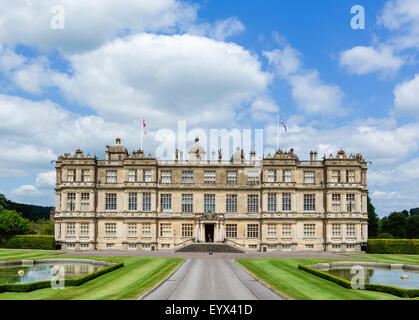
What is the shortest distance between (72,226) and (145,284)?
41.6 meters

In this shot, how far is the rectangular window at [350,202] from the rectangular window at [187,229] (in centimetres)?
2587

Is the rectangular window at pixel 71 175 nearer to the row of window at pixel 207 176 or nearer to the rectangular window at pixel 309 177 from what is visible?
the row of window at pixel 207 176

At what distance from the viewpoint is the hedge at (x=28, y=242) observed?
65.4 metres

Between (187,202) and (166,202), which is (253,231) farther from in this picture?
(166,202)

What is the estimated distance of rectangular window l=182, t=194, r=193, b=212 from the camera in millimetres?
69125

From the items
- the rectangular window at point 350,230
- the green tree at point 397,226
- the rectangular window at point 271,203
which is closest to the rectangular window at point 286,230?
the rectangular window at point 271,203

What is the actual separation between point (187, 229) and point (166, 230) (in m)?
3.48

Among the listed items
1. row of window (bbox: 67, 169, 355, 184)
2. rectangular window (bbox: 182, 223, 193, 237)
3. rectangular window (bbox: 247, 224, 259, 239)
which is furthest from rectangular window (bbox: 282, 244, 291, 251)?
rectangular window (bbox: 182, 223, 193, 237)

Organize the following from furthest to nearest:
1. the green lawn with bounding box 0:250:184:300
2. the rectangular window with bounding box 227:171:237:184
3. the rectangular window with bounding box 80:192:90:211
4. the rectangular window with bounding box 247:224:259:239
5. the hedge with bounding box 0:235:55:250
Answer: the rectangular window with bounding box 227:171:237:184
the rectangular window with bounding box 247:224:259:239
the rectangular window with bounding box 80:192:90:211
the hedge with bounding box 0:235:55:250
the green lawn with bounding box 0:250:184:300

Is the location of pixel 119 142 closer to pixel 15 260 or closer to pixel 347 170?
pixel 15 260

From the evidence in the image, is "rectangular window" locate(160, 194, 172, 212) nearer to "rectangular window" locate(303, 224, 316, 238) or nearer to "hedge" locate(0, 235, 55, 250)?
"hedge" locate(0, 235, 55, 250)

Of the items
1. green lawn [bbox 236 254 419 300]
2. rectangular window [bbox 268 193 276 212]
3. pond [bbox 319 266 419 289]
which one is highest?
rectangular window [bbox 268 193 276 212]

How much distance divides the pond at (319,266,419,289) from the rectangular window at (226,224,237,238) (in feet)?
84.9
